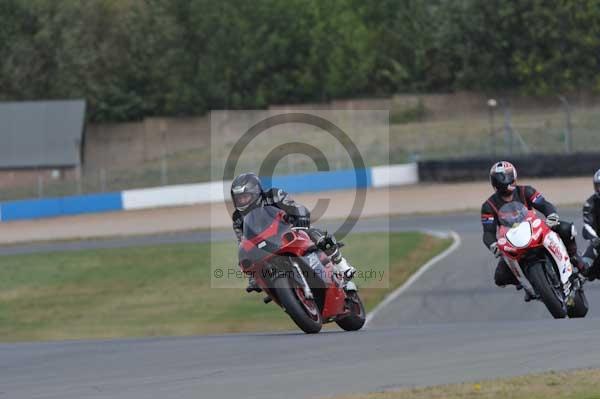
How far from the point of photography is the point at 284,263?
10305 mm

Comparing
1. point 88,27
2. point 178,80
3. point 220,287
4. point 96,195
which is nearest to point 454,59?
point 178,80

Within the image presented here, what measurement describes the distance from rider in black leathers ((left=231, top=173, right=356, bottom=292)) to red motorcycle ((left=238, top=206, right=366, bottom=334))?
0.10 metres

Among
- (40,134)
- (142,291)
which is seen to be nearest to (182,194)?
(142,291)

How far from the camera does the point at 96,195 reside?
3931cm

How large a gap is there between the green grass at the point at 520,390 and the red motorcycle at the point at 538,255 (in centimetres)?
427

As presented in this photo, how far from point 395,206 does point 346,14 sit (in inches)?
1155

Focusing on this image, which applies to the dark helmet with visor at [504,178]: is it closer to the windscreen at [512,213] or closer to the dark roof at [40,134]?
the windscreen at [512,213]

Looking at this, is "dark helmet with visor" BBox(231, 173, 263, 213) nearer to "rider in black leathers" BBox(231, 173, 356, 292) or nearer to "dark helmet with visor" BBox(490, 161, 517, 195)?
"rider in black leathers" BBox(231, 173, 356, 292)

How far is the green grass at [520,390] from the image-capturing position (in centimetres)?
679

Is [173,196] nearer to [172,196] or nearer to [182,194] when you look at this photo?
[172,196]

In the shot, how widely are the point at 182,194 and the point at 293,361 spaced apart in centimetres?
3109

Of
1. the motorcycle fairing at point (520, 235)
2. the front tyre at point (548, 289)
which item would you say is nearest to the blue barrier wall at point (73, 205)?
the motorcycle fairing at point (520, 235)

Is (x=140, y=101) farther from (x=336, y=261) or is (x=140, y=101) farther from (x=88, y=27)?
(x=336, y=261)

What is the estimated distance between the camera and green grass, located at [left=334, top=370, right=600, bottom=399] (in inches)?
267
